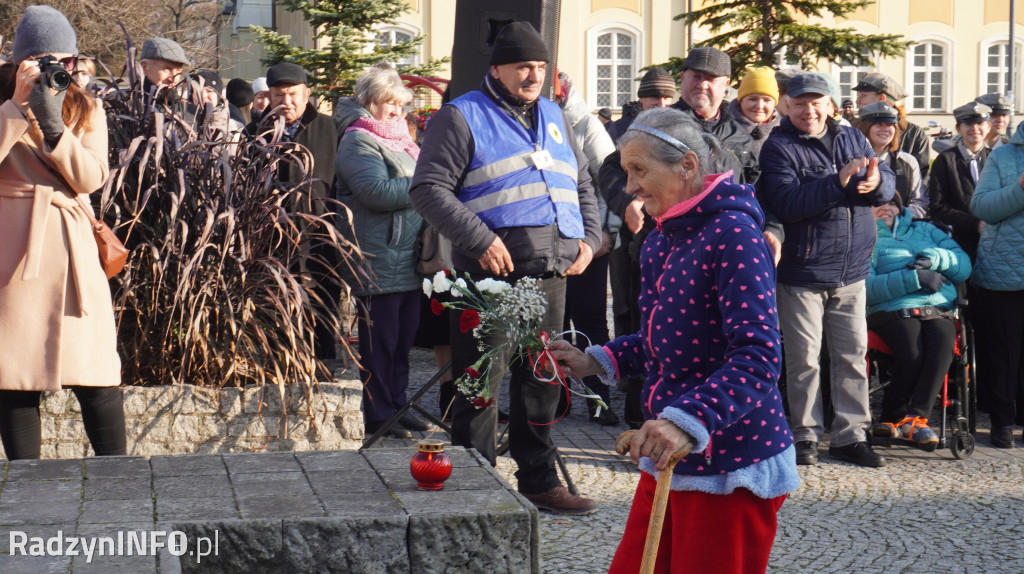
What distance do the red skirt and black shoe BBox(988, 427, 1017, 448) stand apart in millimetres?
4654

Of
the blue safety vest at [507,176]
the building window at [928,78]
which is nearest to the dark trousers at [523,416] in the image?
the blue safety vest at [507,176]

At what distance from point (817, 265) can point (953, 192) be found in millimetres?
2117

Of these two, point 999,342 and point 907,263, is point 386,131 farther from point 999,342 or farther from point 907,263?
point 999,342

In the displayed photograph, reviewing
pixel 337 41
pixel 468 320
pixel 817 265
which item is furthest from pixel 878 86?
pixel 337 41

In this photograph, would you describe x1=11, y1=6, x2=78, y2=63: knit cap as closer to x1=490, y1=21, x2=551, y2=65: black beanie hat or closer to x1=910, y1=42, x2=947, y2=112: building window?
x1=490, y1=21, x2=551, y2=65: black beanie hat

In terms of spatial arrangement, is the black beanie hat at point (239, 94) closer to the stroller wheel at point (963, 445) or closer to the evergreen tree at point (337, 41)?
the stroller wheel at point (963, 445)

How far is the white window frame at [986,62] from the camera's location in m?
37.6

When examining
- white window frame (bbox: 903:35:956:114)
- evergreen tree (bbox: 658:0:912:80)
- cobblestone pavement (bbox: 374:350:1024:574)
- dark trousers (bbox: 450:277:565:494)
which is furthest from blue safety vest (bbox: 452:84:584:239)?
white window frame (bbox: 903:35:956:114)

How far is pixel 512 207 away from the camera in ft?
17.5

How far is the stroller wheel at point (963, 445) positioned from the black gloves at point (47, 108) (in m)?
4.91

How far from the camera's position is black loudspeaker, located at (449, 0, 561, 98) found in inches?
277

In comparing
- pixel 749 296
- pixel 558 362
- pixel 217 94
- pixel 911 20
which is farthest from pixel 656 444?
pixel 911 20

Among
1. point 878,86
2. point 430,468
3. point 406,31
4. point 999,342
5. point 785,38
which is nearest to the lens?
point 430,468

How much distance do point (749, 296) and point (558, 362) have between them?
2.40 ft
